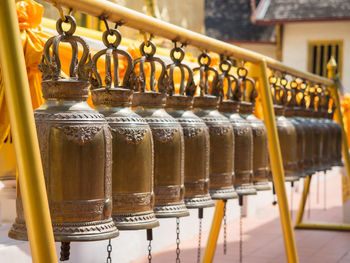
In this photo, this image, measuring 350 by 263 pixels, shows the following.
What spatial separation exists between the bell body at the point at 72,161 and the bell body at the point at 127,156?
0.14 m

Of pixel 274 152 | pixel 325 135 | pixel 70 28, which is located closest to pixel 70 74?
pixel 70 28

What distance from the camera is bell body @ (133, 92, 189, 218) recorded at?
2209mm

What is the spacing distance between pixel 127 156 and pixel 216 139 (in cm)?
74

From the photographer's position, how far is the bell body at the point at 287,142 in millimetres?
3754

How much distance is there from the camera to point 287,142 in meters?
3.78

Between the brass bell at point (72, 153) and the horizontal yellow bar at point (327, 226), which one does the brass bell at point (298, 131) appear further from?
the horizontal yellow bar at point (327, 226)

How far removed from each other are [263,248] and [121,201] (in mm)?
4854

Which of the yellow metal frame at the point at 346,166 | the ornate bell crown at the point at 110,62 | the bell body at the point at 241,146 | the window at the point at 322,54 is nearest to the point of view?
the ornate bell crown at the point at 110,62

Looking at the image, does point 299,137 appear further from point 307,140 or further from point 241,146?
point 241,146

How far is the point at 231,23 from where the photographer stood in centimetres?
2408

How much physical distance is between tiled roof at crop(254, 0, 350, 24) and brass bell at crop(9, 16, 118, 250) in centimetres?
1929

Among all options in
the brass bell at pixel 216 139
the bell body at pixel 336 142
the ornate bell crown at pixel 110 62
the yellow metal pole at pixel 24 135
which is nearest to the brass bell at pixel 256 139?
the brass bell at pixel 216 139

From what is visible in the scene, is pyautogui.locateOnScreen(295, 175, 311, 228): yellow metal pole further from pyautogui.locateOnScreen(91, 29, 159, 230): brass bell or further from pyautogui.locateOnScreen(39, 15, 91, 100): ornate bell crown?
pyautogui.locateOnScreen(39, 15, 91, 100): ornate bell crown

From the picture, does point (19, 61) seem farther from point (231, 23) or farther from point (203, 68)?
point (231, 23)
